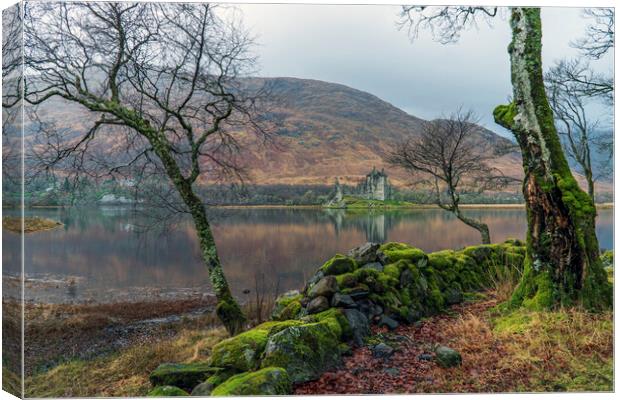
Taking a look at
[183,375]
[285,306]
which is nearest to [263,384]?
[183,375]

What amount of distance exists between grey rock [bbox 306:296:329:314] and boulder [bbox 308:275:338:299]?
0.28 ft

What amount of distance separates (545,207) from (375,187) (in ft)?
11.1

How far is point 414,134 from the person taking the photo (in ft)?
29.4

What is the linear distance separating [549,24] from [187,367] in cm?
676

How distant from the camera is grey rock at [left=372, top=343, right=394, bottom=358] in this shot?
5047 mm

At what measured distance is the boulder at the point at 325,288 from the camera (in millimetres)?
5793

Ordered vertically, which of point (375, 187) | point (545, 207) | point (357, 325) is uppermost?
point (375, 187)

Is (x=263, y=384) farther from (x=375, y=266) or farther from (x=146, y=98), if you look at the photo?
(x=146, y=98)

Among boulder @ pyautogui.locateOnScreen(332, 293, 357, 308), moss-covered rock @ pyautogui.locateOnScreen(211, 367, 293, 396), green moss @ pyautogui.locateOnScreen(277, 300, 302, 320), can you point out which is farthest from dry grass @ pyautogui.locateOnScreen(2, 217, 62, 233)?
boulder @ pyautogui.locateOnScreen(332, 293, 357, 308)

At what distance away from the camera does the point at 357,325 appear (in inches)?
213

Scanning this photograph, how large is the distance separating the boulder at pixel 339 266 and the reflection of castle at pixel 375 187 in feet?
7.96

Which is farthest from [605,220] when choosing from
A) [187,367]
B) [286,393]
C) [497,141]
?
[187,367]

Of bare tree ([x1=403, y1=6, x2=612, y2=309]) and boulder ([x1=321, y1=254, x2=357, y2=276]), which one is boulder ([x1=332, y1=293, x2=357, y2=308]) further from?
bare tree ([x1=403, y1=6, x2=612, y2=309])

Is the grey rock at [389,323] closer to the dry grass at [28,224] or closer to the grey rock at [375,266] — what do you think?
the grey rock at [375,266]
